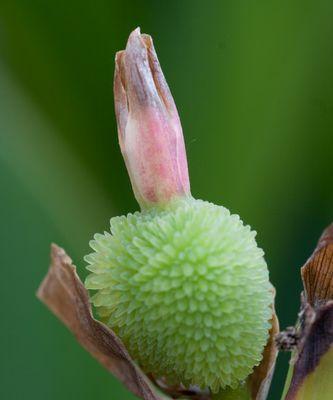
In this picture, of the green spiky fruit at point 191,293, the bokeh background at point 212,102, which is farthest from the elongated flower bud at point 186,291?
the bokeh background at point 212,102

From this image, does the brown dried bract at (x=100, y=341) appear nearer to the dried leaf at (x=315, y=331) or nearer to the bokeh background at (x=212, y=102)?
the dried leaf at (x=315, y=331)

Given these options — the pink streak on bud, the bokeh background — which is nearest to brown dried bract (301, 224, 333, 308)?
the pink streak on bud

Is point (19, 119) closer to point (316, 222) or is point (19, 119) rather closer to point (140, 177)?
point (316, 222)

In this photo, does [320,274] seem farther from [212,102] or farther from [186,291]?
[212,102]

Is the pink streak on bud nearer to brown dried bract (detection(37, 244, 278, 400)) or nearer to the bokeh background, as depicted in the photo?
brown dried bract (detection(37, 244, 278, 400))

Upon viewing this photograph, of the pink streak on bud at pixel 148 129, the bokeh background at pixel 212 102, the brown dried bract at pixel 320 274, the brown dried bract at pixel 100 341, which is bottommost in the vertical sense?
the brown dried bract at pixel 100 341

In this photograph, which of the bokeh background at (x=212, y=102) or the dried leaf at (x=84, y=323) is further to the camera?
the bokeh background at (x=212, y=102)
